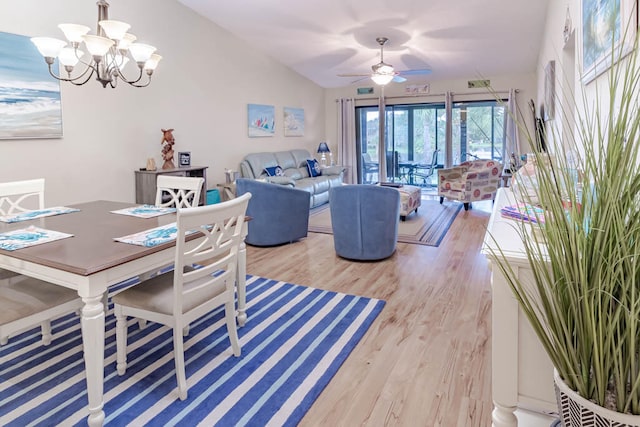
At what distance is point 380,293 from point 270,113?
4.98 m

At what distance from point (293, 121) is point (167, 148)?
11.1 ft

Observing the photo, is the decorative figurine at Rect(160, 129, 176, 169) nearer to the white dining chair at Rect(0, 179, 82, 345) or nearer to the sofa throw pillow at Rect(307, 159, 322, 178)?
the white dining chair at Rect(0, 179, 82, 345)

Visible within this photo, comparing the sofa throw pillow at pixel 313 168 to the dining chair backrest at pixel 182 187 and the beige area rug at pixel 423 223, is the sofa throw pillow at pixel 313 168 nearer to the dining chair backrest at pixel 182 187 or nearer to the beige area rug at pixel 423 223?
the beige area rug at pixel 423 223

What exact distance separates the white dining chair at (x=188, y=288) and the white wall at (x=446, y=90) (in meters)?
6.00

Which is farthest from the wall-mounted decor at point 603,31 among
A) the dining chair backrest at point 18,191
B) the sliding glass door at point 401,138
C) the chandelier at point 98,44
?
the sliding glass door at point 401,138

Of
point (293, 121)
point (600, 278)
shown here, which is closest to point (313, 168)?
point (293, 121)

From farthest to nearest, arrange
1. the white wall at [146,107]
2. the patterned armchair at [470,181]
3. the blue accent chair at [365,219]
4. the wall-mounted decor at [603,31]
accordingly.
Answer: the patterned armchair at [470,181]
the white wall at [146,107]
the blue accent chair at [365,219]
the wall-mounted decor at [603,31]

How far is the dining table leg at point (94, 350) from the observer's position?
5.46 feet

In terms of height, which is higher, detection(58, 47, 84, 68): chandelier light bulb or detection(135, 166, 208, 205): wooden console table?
detection(58, 47, 84, 68): chandelier light bulb

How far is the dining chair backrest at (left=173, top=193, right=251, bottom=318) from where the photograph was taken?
1.75 meters

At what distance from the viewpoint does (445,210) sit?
6.54m

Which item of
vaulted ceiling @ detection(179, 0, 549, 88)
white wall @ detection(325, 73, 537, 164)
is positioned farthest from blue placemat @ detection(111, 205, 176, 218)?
white wall @ detection(325, 73, 537, 164)

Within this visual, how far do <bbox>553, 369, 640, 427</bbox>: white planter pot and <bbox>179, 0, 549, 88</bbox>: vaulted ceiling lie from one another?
12.1 ft

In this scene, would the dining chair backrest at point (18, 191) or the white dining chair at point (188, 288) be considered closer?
the white dining chair at point (188, 288)
